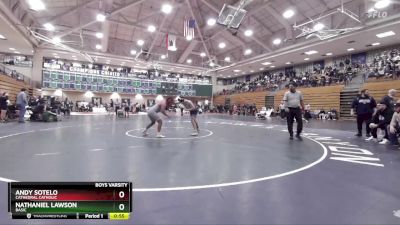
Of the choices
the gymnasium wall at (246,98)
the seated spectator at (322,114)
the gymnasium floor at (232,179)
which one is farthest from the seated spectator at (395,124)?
the gymnasium wall at (246,98)

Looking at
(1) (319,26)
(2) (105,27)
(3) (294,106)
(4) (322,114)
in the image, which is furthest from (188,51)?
(3) (294,106)

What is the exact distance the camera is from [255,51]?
29.5 m

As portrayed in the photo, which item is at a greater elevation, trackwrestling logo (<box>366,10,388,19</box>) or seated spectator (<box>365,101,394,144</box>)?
trackwrestling logo (<box>366,10,388,19</box>)

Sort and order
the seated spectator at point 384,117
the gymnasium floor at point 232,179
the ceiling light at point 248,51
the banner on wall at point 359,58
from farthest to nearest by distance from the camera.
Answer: the ceiling light at point 248,51
the banner on wall at point 359,58
the seated spectator at point 384,117
the gymnasium floor at point 232,179

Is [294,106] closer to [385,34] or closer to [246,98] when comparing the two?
[385,34]

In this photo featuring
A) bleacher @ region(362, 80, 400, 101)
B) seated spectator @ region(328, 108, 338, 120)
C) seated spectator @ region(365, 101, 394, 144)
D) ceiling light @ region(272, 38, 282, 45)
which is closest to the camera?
seated spectator @ region(365, 101, 394, 144)

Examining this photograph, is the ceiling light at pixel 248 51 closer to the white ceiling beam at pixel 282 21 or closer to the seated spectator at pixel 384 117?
the white ceiling beam at pixel 282 21

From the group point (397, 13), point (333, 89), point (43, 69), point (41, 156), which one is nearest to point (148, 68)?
point (43, 69)

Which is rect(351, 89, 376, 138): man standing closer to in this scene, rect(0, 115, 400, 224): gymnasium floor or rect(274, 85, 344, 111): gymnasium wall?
rect(0, 115, 400, 224): gymnasium floor

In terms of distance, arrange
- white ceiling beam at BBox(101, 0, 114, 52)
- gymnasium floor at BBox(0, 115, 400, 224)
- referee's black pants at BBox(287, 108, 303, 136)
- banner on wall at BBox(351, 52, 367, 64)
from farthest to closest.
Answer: banner on wall at BBox(351, 52, 367, 64) → white ceiling beam at BBox(101, 0, 114, 52) → referee's black pants at BBox(287, 108, 303, 136) → gymnasium floor at BBox(0, 115, 400, 224)
